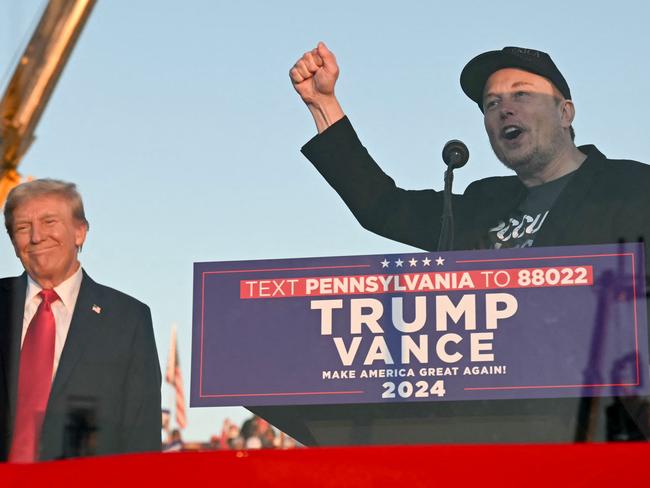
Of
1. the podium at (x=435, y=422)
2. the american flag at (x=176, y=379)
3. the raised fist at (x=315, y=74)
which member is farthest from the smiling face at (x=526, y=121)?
the american flag at (x=176, y=379)

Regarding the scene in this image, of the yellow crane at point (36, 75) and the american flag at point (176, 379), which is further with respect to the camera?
the yellow crane at point (36, 75)

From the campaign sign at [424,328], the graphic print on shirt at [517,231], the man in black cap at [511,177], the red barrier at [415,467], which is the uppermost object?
the man in black cap at [511,177]

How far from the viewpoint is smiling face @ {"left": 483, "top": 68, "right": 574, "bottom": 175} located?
17.6 feet

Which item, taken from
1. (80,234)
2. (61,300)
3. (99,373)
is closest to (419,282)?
(99,373)

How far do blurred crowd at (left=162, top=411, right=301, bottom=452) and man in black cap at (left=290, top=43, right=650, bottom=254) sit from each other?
0.97m

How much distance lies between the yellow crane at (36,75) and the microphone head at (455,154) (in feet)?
6.19

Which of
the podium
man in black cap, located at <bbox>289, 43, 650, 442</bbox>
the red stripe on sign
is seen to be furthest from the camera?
man in black cap, located at <bbox>289, 43, 650, 442</bbox>

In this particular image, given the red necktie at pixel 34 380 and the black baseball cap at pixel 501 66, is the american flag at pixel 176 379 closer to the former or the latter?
the red necktie at pixel 34 380

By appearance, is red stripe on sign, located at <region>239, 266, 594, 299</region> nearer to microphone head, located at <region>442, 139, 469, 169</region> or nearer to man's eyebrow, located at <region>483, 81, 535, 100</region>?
microphone head, located at <region>442, 139, 469, 169</region>

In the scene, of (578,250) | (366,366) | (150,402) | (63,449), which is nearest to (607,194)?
Result: (578,250)

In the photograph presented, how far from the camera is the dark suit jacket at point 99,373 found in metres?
5.20

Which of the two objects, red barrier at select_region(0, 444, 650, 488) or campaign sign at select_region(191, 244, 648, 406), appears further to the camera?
campaign sign at select_region(191, 244, 648, 406)

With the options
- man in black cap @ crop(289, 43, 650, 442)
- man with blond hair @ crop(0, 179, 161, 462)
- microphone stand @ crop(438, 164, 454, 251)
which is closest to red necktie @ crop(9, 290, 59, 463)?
man with blond hair @ crop(0, 179, 161, 462)

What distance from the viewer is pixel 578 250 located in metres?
4.98
